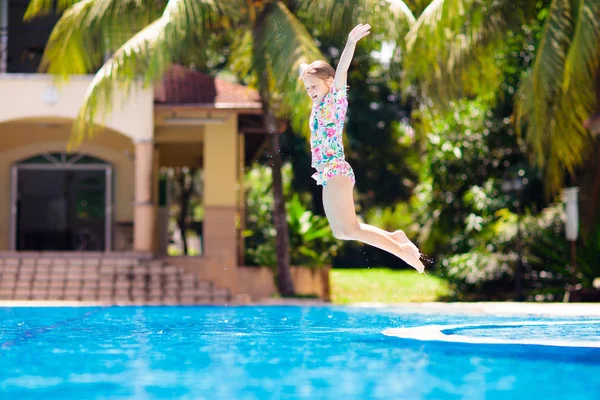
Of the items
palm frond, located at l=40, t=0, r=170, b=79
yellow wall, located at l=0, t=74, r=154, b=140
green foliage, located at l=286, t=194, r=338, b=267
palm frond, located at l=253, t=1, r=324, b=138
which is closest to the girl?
palm frond, located at l=253, t=1, r=324, b=138

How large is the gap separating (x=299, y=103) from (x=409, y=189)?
49.6 feet

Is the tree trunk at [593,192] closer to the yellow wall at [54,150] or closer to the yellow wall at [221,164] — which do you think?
the yellow wall at [221,164]

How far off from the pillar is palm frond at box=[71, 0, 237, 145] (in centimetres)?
306

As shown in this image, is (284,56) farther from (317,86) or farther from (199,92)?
(317,86)

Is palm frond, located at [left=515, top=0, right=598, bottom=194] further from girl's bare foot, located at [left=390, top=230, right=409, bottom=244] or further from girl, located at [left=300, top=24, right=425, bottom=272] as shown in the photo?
girl, located at [left=300, top=24, right=425, bottom=272]

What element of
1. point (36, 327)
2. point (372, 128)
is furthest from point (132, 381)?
point (372, 128)

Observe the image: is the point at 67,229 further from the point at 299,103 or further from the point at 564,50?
the point at 564,50

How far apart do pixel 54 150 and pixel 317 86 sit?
46.9 feet

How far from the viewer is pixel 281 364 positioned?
5000mm

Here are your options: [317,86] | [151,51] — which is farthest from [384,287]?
[317,86]

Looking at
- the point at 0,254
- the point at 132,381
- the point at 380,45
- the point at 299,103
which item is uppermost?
the point at 380,45

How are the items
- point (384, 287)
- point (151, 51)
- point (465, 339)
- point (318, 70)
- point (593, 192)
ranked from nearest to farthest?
point (465, 339)
point (318, 70)
point (151, 51)
point (593, 192)
point (384, 287)

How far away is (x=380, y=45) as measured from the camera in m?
14.8

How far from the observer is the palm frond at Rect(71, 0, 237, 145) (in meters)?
13.8
